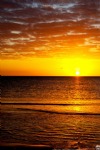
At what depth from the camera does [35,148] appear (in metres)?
16.3

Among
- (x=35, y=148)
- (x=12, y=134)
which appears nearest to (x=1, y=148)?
(x=35, y=148)

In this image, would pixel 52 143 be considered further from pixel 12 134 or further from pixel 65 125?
pixel 65 125

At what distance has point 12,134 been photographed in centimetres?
2700

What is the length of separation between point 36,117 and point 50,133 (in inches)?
422

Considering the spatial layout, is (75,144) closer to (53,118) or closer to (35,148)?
(35,148)

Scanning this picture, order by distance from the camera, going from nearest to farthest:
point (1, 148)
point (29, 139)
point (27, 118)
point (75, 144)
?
point (1, 148), point (75, 144), point (29, 139), point (27, 118)

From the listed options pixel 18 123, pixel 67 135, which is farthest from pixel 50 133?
pixel 18 123

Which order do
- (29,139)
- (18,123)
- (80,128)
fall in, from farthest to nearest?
(18,123)
(80,128)
(29,139)

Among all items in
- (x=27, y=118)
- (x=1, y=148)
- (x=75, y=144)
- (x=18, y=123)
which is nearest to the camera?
(x=1, y=148)

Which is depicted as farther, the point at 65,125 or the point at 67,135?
the point at 65,125

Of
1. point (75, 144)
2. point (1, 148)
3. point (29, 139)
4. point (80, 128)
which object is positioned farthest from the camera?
point (80, 128)

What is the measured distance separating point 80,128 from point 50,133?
424 centimetres

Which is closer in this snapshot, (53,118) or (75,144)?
(75,144)

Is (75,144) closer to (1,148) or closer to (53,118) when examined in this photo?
(1,148)
